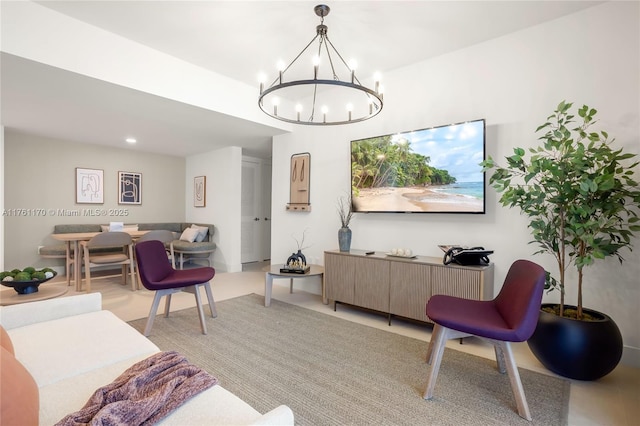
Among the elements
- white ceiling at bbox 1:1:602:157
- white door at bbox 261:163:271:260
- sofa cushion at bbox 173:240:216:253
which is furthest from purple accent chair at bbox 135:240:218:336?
white door at bbox 261:163:271:260

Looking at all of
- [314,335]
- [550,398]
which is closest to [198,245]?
[314,335]

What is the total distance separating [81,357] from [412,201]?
288 cm

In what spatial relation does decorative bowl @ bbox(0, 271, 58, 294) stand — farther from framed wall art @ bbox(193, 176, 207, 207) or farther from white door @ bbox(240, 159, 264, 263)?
framed wall art @ bbox(193, 176, 207, 207)

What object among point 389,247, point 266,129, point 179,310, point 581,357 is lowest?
point 179,310

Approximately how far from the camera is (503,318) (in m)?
1.92

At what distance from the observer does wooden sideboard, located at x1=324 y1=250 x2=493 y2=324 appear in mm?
2600

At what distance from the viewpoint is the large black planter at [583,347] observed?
76.6 inches

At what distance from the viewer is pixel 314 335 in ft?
9.06

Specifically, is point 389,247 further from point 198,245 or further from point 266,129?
point 198,245

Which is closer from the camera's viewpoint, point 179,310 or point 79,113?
point 179,310

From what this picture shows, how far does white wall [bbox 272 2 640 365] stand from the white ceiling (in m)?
0.17

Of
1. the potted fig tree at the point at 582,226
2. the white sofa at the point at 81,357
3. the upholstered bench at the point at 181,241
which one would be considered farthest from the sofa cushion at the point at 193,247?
the potted fig tree at the point at 582,226

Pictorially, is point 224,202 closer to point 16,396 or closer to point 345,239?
point 345,239

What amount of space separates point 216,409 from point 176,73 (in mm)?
3279
